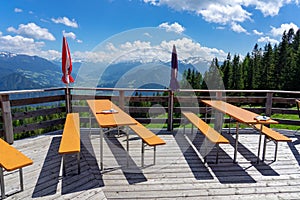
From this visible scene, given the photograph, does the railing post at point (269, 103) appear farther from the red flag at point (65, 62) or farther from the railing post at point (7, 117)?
the railing post at point (7, 117)

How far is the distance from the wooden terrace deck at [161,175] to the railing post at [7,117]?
249mm

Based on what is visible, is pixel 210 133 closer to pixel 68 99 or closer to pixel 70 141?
pixel 70 141

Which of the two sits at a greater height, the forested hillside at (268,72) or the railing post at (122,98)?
the forested hillside at (268,72)

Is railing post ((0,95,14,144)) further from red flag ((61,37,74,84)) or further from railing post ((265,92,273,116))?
railing post ((265,92,273,116))

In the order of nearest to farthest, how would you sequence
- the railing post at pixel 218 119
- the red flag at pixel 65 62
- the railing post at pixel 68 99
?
the red flag at pixel 65 62 < the railing post at pixel 68 99 < the railing post at pixel 218 119

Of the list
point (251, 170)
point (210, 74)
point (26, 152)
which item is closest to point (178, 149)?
point (251, 170)

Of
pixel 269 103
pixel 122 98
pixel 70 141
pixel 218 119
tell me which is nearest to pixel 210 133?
pixel 218 119

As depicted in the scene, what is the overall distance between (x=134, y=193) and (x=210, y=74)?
122 ft

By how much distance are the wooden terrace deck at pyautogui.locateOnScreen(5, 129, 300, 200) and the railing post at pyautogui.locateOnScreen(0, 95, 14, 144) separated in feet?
0.82

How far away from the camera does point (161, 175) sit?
2.79 metres

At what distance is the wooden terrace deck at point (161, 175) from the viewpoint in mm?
2373

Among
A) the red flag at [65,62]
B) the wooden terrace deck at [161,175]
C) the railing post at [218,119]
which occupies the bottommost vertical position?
the wooden terrace deck at [161,175]

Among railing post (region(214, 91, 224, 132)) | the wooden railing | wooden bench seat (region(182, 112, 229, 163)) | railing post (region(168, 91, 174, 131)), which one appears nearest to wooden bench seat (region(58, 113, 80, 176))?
the wooden railing

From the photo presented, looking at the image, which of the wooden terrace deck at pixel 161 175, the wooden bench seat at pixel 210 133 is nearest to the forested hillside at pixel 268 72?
the wooden bench seat at pixel 210 133
